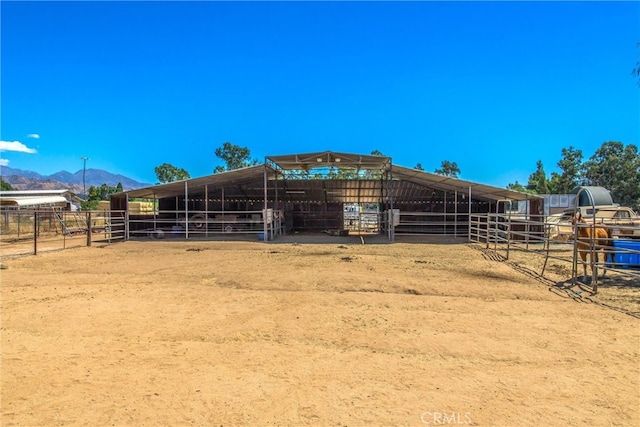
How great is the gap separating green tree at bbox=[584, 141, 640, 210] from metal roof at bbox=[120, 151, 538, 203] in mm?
20227

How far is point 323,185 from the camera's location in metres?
20.8

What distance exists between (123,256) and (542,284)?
1101 centimetres

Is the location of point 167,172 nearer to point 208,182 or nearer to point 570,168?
point 208,182

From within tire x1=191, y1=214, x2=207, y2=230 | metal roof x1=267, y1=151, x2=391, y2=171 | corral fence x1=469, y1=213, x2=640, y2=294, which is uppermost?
metal roof x1=267, y1=151, x2=391, y2=171

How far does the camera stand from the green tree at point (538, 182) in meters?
Answer: 40.7

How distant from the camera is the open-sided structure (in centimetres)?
1631

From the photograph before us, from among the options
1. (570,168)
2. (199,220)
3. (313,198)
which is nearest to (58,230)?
(199,220)

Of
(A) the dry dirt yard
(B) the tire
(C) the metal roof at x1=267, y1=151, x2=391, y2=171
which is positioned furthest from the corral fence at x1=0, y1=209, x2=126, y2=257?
(A) the dry dirt yard

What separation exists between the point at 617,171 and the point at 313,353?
126ft

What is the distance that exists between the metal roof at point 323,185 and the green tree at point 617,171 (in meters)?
20.2

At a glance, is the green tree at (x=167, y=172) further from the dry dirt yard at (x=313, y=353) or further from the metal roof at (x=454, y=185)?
the dry dirt yard at (x=313, y=353)

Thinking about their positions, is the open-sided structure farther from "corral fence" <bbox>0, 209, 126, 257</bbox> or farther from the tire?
"corral fence" <bbox>0, 209, 126, 257</bbox>

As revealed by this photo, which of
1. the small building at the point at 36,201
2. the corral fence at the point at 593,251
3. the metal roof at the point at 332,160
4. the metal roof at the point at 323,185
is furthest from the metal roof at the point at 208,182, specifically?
the corral fence at the point at 593,251

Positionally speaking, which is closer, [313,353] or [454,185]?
[313,353]
